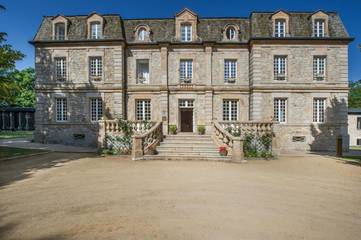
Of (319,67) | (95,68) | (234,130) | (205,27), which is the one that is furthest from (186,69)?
(319,67)

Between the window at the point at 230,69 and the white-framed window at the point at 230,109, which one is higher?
the window at the point at 230,69

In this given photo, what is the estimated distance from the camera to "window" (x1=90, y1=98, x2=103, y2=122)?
63.3ft

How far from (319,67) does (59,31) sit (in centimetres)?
2332

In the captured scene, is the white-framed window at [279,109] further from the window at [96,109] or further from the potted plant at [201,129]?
the window at [96,109]

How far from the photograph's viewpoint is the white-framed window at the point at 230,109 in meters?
19.4

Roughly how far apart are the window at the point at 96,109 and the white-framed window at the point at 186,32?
30.8 ft

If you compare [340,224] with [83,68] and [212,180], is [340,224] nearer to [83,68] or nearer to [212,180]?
[212,180]

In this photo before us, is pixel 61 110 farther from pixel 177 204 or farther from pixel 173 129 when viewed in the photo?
pixel 177 204

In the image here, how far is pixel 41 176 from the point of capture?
836 cm

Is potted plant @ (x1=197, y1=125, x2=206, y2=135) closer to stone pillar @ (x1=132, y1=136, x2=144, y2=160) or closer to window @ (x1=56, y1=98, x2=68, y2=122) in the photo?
stone pillar @ (x1=132, y1=136, x2=144, y2=160)

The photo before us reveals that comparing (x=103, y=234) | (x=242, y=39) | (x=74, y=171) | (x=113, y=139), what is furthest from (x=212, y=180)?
(x=242, y=39)

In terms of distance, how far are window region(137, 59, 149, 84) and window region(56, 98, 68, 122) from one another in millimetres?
7001

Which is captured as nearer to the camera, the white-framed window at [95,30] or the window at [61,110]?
the white-framed window at [95,30]

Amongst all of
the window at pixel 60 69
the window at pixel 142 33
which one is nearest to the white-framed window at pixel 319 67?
the window at pixel 142 33
